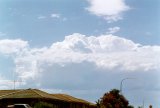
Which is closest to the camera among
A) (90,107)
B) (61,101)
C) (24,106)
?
(24,106)

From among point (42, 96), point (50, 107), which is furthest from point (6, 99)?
point (50, 107)

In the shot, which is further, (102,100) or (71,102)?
(71,102)

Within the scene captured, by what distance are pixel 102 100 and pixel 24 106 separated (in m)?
15.9

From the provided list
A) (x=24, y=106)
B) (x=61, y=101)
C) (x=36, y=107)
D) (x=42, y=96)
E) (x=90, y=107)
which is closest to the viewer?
(x=24, y=106)

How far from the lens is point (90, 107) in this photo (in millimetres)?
93062

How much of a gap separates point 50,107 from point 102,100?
24.1 feet

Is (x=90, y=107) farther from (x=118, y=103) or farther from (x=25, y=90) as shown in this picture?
(x=118, y=103)

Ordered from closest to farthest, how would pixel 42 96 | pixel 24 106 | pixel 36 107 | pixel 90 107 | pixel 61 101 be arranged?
pixel 24 106
pixel 36 107
pixel 42 96
pixel 61 101
pixel 90 107

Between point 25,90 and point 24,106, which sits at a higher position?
point 25,90

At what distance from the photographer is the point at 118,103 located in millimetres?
58031

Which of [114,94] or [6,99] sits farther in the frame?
[6,99]

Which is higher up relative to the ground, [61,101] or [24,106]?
[61,101]

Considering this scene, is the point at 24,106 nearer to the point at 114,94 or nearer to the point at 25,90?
the point at 114,94

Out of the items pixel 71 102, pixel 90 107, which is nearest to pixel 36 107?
pixel 71 102
